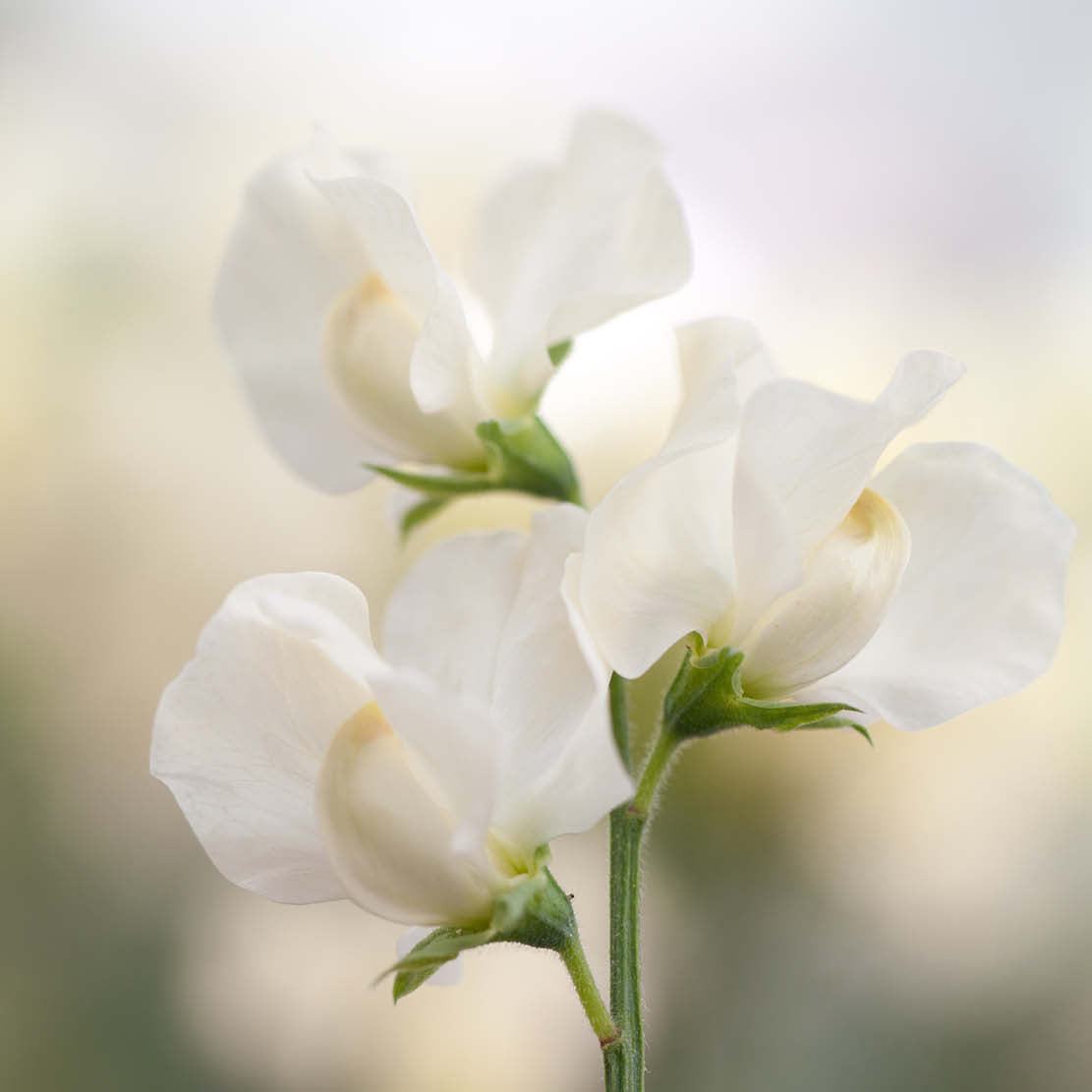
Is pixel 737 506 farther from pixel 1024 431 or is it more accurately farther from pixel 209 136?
pixel 209 136

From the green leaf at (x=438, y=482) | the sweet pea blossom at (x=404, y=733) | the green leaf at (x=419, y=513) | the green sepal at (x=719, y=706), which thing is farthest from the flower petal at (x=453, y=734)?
the green leaf at (x=419, y=513)

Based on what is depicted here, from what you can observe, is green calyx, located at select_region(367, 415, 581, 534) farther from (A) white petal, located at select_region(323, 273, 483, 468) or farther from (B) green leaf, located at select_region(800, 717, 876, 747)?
(B) green leaf, located at select_region(800, 717, 876, 747)

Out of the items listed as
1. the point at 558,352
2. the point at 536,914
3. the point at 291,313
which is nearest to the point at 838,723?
the point at 536,914

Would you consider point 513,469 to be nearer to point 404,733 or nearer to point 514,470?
point 514,470

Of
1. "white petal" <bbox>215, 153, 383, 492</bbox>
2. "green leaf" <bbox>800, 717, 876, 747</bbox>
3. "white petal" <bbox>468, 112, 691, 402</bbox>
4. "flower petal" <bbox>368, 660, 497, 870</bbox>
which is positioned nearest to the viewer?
"flower petal" <bbox>368, 660, 497, 870</bbox>

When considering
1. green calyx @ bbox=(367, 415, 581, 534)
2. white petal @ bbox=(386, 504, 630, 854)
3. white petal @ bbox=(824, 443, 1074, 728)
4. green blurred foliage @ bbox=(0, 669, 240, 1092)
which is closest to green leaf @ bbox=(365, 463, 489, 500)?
green calyx @ bbox=(367, 415, 581, 534)

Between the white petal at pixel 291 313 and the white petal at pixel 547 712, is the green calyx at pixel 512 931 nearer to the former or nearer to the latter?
the white petal at pixel 547 712
